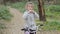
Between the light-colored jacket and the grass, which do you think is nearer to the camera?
the light-colored jacket

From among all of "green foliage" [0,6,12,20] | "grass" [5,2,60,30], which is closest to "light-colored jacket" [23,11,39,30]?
"grass" [5,2,60,30]

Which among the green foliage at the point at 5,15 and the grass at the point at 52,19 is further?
the green foliage at the point at 5,15

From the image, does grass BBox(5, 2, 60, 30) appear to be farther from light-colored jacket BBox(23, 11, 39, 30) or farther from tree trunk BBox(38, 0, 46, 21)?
light-colored jacket BBox(23, 11, 39, 30)

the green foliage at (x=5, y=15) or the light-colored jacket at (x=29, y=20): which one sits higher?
the light-colored jacket at (x=29, y=20)

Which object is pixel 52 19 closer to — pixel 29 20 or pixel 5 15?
pixel 5 15

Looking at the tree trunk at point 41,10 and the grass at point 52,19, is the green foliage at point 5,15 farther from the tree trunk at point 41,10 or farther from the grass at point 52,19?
the tree trunk at point 41,10

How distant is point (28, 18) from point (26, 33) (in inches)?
15.7

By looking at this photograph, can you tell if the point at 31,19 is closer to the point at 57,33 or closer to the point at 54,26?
the point at 57,33

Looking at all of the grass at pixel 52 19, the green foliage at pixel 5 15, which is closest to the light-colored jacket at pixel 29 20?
the grass at pixel 52 19

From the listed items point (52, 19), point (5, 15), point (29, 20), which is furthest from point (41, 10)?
point (29, 20)

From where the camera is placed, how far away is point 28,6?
5.45 meters

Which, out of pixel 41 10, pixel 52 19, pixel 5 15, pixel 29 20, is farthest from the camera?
pixel 52 19

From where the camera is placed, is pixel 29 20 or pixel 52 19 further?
pixel 52 19

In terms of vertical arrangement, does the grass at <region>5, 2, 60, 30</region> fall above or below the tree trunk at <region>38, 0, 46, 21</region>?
below
